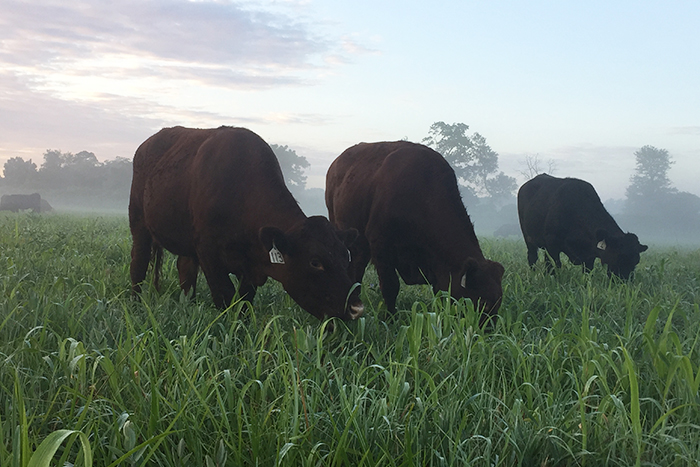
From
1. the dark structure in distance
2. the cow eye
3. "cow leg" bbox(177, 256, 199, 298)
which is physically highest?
the cow eye

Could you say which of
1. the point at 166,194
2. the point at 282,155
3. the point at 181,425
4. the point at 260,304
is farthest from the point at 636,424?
the point at 282,155

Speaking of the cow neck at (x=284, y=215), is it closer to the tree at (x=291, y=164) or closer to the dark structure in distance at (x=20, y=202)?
the dark structure in distance at (x=20, y=202)

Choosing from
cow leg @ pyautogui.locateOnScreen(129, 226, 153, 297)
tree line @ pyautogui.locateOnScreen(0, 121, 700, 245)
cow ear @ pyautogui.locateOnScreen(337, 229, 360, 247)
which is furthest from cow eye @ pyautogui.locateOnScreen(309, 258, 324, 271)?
tree line @ pyautogui.locateOnScreen(0, 121, 700, 245)

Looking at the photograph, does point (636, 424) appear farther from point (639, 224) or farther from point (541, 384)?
point (639, 224)

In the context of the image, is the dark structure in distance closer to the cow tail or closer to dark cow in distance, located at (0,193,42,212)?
dark cow in distance, located at (0,193,42,212)

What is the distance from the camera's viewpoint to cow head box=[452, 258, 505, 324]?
4555 millimetres

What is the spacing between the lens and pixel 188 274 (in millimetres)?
5770

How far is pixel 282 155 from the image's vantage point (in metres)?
82.4

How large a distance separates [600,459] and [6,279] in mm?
4955

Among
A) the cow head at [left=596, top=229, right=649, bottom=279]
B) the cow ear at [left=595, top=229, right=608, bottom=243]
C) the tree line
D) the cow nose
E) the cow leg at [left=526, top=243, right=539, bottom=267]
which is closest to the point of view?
the cow nose

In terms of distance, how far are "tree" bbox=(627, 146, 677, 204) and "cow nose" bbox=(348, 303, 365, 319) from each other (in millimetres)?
95944

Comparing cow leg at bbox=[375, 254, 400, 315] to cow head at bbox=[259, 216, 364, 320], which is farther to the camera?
cow leg at bbox=[375, 254, 400, 315]

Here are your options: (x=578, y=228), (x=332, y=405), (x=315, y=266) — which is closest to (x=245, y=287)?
(x=315, y=266)

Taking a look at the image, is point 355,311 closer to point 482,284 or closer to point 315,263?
point 315,263
